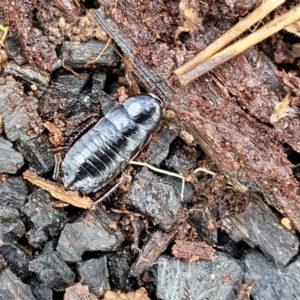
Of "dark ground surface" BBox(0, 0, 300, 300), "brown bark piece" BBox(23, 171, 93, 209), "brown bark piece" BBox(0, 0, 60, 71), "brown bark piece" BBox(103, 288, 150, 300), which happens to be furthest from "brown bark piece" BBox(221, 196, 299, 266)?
"brown bark piece" BBox(0, 0, 60, 71)

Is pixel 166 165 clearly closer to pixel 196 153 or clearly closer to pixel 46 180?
pixel 196 153

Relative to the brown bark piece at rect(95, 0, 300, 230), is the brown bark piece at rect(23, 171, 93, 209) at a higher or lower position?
lower

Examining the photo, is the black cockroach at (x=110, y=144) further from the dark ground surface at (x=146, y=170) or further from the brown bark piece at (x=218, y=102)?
the brown bark piece at (x=218, y=102)

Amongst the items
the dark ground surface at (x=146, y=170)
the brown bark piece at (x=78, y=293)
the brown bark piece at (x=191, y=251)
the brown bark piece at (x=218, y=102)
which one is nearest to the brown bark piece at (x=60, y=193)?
the dark ground surface at (x=146, y=170)

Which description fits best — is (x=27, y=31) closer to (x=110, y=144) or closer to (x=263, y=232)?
(x=110, y=144)

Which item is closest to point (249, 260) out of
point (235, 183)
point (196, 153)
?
point (235, 183)

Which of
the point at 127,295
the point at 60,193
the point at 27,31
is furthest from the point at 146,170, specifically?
the point at 27,31

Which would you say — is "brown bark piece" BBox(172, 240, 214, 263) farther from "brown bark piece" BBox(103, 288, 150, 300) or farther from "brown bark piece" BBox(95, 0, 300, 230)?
"brown bark piece" BBox(95, 0, 300, 230)

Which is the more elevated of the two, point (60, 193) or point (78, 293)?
point (60, 193)
